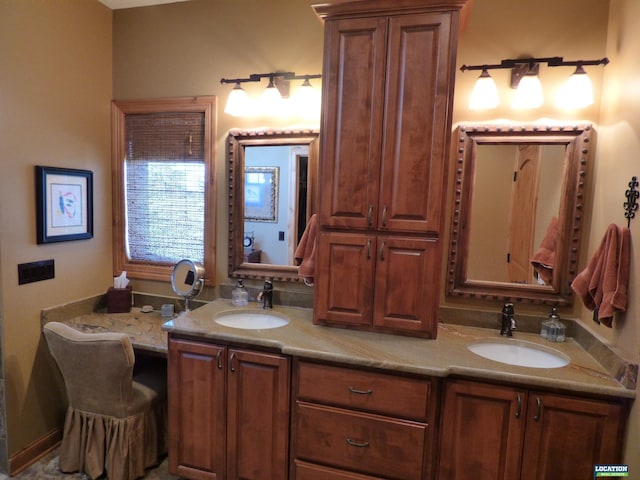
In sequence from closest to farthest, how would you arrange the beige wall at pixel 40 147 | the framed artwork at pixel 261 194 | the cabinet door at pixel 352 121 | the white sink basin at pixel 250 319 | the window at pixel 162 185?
the cabinet door at pixel 352 121 < the beige wall at pixel 40 147 < the white sink basin at pixel 250 319 < the framed artwork at pixel 261 194 < the window at pixel 162 185

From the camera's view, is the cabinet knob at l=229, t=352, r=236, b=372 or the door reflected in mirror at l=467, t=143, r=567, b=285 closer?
the cabinet knob at l=229, t=352, r=236, b=372

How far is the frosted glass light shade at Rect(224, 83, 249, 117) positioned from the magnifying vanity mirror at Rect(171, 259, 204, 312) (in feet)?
3.17

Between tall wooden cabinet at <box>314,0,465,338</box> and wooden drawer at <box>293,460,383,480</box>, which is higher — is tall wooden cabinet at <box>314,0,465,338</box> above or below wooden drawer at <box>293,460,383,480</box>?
above

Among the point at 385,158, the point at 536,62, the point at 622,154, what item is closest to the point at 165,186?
the point at 385,158

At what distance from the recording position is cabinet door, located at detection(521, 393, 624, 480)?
1486 mm

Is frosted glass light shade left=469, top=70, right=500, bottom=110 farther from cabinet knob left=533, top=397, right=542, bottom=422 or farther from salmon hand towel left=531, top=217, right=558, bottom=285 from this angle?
cabinet knob left=533, top=397, right=542, bottom=422

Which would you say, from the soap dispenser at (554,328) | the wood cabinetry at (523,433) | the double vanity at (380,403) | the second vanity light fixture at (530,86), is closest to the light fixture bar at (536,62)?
the second vanity light fixture at (530,86)

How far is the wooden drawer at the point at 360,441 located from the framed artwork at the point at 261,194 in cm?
112

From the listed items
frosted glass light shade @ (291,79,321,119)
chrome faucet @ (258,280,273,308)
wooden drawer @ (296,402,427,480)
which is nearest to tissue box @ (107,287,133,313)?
chrome faucet @ (258,280,273,308)

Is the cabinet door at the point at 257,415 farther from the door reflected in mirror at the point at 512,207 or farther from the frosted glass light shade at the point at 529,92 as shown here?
the frosted glass light shade at the point at 529,92

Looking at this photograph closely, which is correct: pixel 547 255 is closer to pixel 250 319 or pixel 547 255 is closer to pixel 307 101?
pixel 307 101

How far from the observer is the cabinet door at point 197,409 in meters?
1.90

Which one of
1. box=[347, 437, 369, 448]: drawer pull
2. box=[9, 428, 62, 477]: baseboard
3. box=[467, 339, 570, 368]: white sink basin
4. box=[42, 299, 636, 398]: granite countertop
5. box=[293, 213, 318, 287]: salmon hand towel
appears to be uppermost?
box=[293, 213, 318, 287]: salmon hand towel

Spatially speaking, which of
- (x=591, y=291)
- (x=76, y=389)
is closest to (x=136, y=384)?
(x=76, y=389)
